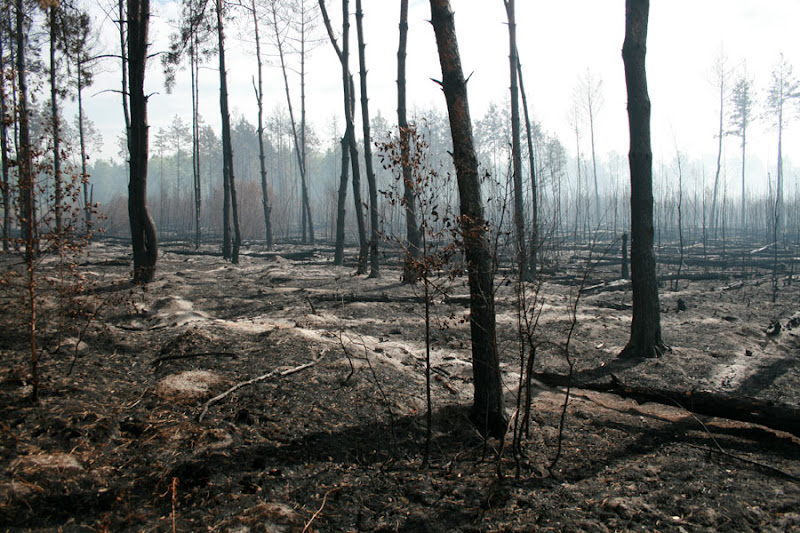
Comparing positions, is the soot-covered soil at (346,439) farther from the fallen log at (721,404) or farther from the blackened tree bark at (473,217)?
the blackened tree bark at (473,217)

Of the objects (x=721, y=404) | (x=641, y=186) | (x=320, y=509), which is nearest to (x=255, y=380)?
(x=320, y=509)

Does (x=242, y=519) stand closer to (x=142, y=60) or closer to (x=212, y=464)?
(x=212, y=464)

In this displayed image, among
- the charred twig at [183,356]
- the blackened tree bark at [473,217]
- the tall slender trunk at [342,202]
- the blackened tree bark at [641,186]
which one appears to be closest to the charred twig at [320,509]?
the blackened tree bark at [473,217]

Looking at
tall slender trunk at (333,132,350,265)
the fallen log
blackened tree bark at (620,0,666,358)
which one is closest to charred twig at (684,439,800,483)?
the fallen log

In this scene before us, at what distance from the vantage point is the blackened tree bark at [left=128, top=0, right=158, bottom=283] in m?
8.03

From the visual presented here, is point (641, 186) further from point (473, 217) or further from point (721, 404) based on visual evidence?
point (473, 217)

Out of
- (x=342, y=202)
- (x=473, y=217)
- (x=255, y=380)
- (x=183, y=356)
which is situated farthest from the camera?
(x=342, y=202)

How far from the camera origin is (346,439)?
10.6 feet

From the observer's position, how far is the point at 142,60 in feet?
26.5

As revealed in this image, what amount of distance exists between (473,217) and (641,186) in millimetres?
3348

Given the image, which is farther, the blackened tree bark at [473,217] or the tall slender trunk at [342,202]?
the tall slender trunk at [342,202]

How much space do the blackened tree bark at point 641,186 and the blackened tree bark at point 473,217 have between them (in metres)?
2.99

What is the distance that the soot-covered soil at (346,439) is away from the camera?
241 cm

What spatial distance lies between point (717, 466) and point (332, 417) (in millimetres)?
2598
